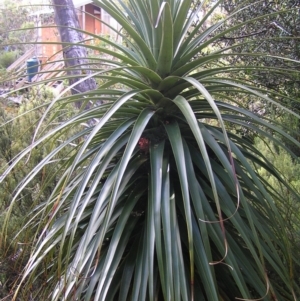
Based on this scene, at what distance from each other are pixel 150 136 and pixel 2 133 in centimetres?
165

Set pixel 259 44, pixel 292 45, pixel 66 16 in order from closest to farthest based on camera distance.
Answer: pixel 292 45 → pixel 259 44 → pixel 66 16

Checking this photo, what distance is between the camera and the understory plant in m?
1.11

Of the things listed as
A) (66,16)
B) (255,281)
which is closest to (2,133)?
(66,16)

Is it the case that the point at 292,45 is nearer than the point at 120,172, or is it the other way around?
the point at 120,172

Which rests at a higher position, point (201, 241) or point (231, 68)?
point (231, 68)

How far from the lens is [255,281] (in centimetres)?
122

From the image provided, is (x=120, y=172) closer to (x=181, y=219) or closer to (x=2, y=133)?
(x=181, y=219)

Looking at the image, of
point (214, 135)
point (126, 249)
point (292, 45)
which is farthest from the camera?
point (292, 45)

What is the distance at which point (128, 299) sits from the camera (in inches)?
53.6

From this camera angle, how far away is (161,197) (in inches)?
47.6

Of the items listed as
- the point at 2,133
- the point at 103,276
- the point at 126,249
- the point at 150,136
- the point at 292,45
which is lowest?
the point at 2,133

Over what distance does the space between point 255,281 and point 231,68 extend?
2.39 ft

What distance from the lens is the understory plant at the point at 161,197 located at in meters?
1.11

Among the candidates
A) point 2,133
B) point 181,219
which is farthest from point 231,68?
point 2,133
